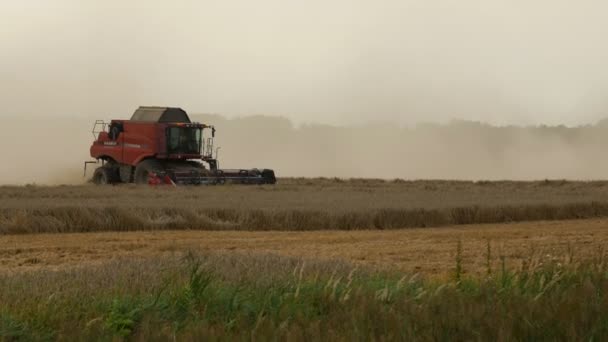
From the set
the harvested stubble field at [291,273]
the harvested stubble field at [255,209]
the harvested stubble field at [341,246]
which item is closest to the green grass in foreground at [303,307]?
the harvested stubble field at [291,273]

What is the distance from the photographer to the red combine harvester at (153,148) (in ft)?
121

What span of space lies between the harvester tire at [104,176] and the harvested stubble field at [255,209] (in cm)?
868

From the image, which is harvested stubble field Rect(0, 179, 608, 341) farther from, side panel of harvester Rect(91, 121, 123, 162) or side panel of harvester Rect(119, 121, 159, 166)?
side panel of harvester Rect(91, 121, 123, 162)

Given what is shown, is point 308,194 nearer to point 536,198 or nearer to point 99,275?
point 536,198

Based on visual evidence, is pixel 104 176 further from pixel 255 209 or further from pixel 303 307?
pixel 303 307

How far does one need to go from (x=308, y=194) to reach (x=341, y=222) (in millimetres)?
7324

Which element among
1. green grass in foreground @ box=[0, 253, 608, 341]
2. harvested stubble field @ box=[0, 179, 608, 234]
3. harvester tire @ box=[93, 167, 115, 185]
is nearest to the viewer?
green grass in foreground @ box=[0, 253, 608, 341]

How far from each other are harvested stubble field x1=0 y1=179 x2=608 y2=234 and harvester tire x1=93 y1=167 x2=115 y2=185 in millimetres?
8681

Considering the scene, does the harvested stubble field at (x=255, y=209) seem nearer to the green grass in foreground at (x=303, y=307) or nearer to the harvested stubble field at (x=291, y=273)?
the harvested stubble field at (x=291, y=273)

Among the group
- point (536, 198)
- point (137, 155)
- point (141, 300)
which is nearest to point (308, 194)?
point (536, 198)

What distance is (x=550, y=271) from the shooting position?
9516 millimetres

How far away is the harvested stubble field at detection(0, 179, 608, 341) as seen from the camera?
7.02 meters

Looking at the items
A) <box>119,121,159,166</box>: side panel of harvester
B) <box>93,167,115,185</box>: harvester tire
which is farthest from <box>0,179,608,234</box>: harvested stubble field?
<box>93,167,115,185</box>: harvester tire

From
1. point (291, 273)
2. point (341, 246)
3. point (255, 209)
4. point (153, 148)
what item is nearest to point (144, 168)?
point (153, 148)
